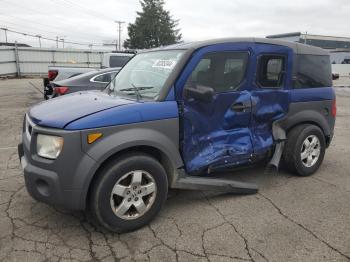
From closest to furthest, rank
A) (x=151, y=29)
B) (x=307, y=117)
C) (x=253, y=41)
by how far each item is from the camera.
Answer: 1. (x=253, y=41)
2. (x=307, y=117)
3. (x=151, y=29)

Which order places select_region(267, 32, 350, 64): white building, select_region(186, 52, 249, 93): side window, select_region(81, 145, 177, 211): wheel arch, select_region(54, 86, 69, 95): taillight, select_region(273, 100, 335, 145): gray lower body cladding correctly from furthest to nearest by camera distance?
1. select_region(267, 32, 350, 64): white building
2. select_region(54, 86, 69, 95): taillight
3. select_region(273, 100, 335, 145): gray lower body cladding
4. select_region(186, 52, 249, 93): side window
5. select_region(81, 145, 177, 211): wheel arch

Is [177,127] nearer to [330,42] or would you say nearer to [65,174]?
[65,174]

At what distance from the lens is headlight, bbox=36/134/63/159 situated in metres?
3.03

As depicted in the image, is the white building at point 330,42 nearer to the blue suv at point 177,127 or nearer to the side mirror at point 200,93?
the blue suv at point 177,127

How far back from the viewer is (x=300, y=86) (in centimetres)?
467

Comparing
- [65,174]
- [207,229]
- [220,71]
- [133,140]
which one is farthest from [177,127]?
[65,174]

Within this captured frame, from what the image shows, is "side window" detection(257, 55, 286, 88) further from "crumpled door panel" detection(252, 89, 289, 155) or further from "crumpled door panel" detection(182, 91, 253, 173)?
"crumpled door panel" detection(182, 91, 253, 173)

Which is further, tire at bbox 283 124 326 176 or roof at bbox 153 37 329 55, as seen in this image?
tire at bbox 283 124 326 176

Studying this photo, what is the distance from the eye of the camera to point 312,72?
483 cm

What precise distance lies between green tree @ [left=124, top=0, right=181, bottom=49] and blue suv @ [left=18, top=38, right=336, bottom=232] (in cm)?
5966

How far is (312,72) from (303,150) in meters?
1.08

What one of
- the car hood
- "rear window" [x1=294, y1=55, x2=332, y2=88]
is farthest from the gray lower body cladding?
the car hood

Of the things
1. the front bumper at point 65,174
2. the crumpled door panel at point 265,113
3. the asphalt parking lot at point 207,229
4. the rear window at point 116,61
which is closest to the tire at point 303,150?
the asphalt parking lot at point 207,229

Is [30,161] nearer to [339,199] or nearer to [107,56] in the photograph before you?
[339,199]
